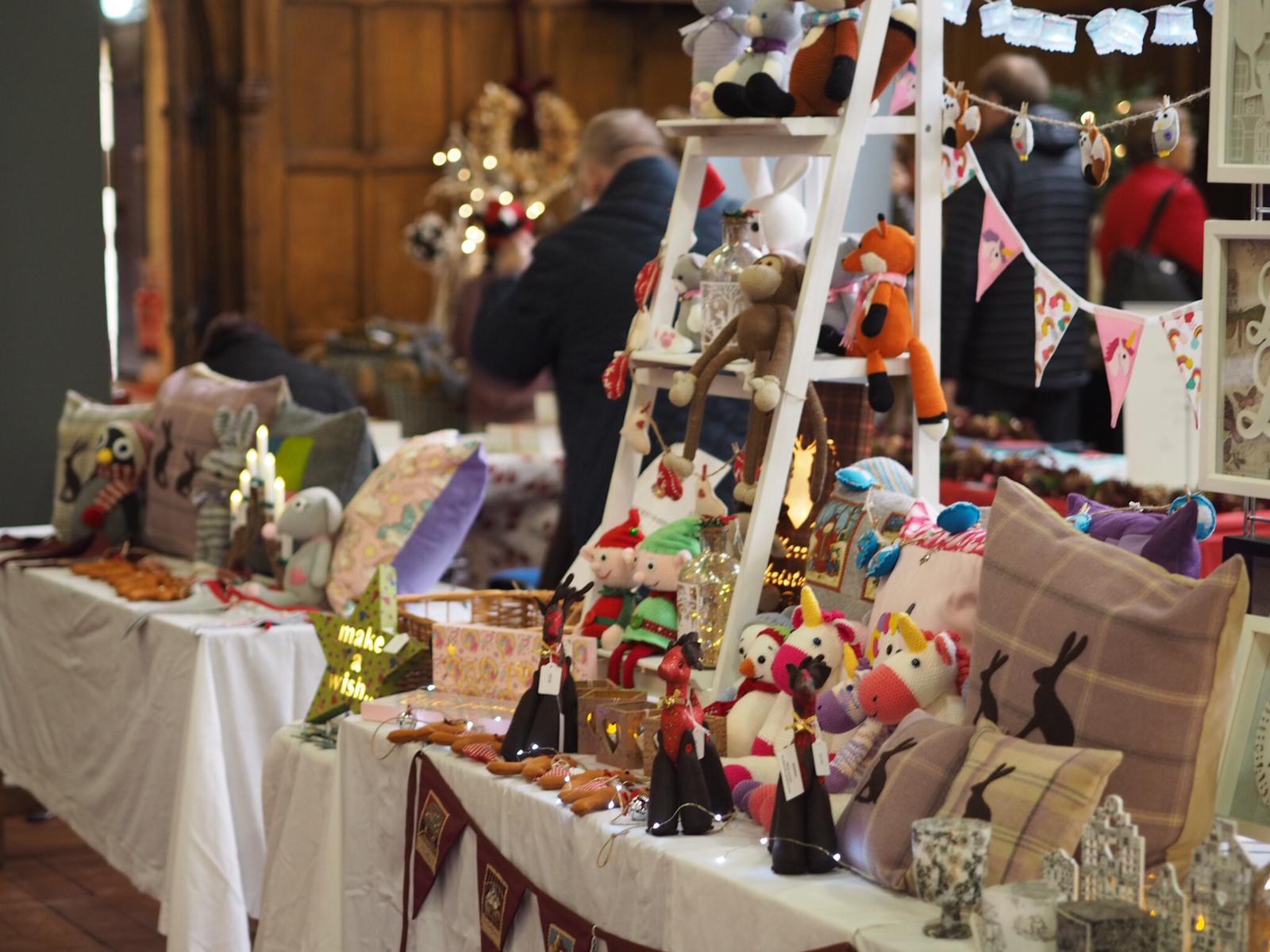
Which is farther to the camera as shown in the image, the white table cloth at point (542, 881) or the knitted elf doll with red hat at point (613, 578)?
the knitted elf doll with red hat at point (613, 578)

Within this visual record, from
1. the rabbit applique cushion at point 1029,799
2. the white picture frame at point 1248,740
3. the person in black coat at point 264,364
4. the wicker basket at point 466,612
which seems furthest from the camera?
the person in black coat at point 264,364

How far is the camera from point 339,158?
8.04 meters

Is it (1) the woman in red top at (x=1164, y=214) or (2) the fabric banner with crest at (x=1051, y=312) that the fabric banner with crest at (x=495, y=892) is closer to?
(2) the fabric banner with crest at (x=1051, y=312)

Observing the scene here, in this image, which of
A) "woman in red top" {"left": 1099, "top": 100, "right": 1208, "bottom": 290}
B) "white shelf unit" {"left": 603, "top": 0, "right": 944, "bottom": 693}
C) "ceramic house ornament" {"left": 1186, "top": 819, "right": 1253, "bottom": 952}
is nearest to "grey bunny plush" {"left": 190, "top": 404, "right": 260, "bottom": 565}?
"white shelf unit" {"left": 603, "top": 0, "right": 944, "bottom": 693}

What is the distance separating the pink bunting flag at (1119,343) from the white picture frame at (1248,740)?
2.00 feet

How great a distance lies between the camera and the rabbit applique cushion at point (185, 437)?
3.60m

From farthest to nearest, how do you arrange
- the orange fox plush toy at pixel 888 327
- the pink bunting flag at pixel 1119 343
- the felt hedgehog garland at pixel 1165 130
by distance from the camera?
1. the orange fox plush toy at pixel 888 327
2. the pink bunting flag at pixel 1119 343
3. the felt hedgehog garland at pixel 1165 130

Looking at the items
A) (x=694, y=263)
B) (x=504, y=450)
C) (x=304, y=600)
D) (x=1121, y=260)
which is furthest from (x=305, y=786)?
(x=1121, y=260)

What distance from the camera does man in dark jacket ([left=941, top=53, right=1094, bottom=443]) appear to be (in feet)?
15.3

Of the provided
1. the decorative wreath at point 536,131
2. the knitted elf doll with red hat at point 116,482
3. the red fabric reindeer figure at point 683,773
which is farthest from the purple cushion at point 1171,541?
the decorative wreath at point 536,131

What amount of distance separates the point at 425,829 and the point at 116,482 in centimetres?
190

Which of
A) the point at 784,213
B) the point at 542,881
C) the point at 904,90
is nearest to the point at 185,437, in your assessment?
the point at 784,213

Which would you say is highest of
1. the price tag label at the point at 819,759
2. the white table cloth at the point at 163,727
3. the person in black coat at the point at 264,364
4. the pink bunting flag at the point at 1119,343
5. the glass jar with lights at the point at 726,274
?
the glass jar with lights at the point at 726,274

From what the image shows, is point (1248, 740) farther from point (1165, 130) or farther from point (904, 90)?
point (904, 90)
